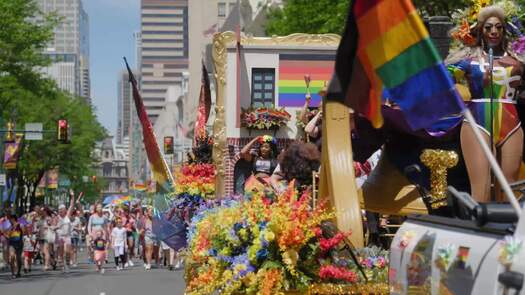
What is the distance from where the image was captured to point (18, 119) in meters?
64.4

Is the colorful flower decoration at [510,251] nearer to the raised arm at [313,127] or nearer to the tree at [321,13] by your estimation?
the raised arm at [313,127]

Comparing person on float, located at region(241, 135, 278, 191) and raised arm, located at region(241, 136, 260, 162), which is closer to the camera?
person on float, located at region(241, 135, 278, 191)

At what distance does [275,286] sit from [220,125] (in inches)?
262

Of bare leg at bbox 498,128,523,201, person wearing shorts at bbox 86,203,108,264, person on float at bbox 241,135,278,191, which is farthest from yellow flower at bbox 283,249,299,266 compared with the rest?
person wearing shorts at bbox 86,203,108,264

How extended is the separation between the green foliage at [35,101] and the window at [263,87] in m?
26.5

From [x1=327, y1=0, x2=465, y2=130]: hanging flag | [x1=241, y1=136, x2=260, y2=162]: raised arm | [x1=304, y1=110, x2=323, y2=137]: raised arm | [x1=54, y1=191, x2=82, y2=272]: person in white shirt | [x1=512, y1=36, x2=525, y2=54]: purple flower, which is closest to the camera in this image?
[x1=327, y1=0, x2=465, y2=130]: hanging flag

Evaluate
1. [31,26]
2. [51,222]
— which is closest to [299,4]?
[31,26]

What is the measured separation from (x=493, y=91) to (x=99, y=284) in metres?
16.3

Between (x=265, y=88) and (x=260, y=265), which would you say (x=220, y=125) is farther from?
(x=260, y=265)

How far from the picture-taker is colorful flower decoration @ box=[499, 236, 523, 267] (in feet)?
12.3

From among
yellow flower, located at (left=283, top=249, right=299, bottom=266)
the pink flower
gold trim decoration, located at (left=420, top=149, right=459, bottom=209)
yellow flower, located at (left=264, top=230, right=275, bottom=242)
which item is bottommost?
the pink flower

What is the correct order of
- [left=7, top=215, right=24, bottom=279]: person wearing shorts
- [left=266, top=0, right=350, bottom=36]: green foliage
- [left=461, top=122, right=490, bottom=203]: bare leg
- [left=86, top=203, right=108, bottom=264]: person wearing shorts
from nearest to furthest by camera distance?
[left=461, top=122, right=490, bottom=203]: bare leg < [left=7, top=215, right=24, bottom=279]: person wearing shorts < [left=86, top=203, right=108, bottom=264]: person wearing shorts < [left=266, top=0, right=350, bottom=36]: green foliage

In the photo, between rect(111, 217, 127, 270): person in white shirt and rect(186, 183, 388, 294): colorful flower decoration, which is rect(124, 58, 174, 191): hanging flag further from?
rect(111, 217, 127, 270): person in white shirt

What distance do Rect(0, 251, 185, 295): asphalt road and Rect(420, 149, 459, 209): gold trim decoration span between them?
1053 centimetres
